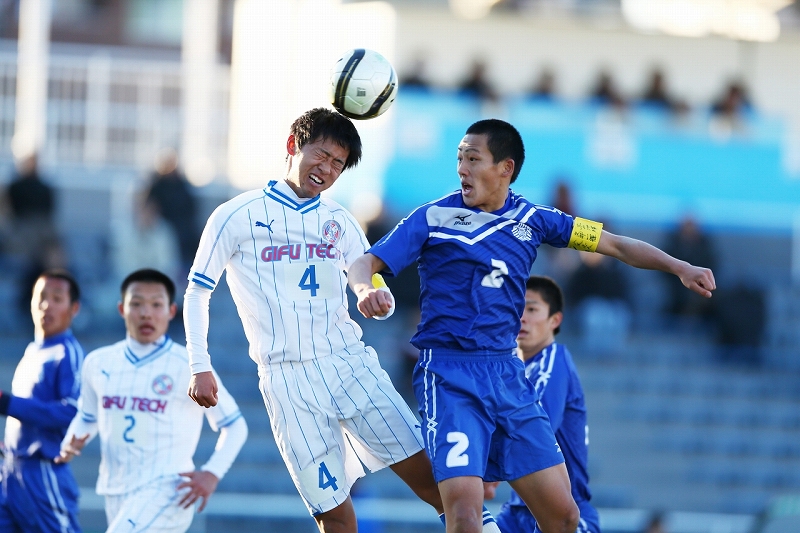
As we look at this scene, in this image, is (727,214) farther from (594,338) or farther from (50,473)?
(50,473)

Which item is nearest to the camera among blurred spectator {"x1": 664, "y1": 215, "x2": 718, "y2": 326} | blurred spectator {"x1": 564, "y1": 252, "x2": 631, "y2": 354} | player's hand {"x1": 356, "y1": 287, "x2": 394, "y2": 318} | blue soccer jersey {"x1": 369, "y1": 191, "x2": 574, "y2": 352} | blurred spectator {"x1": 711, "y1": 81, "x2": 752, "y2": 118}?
player's hand {"x1": 356, "y1": 287, "x2": 394, "y2": 318}

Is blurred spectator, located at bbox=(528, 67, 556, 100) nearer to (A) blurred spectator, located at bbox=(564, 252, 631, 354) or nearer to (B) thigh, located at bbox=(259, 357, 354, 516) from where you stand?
(A) blurred spectator, located at bbox=(564, 252, 631, 354)

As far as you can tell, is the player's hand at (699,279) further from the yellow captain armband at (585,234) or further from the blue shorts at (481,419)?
the blue shorts at (481,419)

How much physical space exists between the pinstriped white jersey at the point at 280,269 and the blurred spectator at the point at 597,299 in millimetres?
10306

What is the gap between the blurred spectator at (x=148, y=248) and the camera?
14969 mm

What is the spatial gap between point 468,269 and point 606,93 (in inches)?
547

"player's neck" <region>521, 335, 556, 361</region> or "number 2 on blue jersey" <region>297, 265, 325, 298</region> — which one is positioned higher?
"number 2 on blue jersey" <region>297, 265, 325, 298</region>

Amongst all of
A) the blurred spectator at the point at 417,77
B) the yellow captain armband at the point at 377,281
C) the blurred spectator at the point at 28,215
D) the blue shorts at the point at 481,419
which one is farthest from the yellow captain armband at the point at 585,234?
the blurred spectator at the point at 417,77

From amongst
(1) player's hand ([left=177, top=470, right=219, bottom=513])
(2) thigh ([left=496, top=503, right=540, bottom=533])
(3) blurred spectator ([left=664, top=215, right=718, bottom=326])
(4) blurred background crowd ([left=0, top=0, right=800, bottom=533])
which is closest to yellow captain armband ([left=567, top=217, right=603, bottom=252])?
(2) thigh ([left=496, top=503, right=540, bottom=533])

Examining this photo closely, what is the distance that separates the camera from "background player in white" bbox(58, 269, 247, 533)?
273 inches

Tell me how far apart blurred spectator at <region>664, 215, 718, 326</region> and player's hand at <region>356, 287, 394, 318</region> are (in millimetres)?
12124

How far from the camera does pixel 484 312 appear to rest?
591 centimetres

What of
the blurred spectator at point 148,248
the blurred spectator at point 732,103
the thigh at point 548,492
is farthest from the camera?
the blurred spectator at point 732,103

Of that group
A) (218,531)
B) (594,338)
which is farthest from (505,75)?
(218,531)
